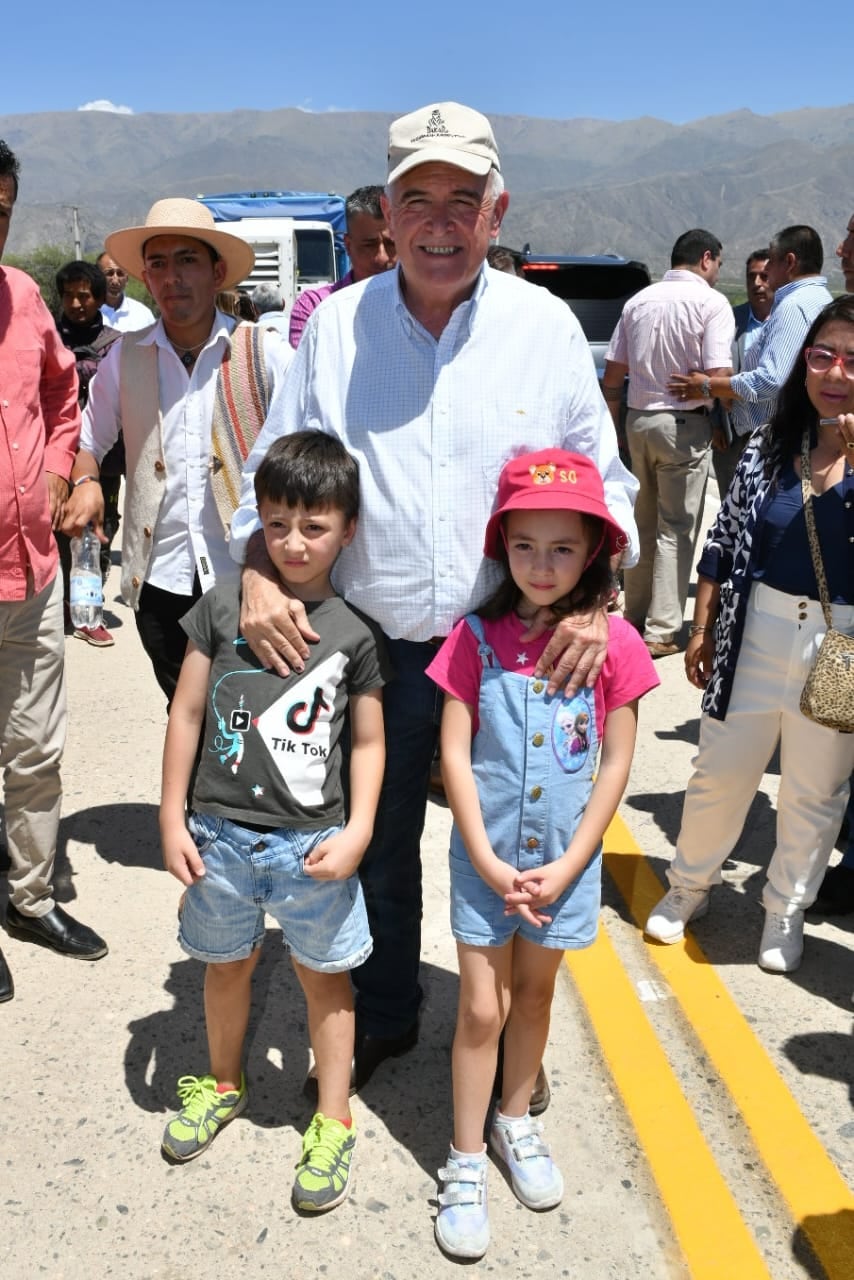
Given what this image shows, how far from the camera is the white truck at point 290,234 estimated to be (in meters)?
18.2

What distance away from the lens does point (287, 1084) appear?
2.68 meters

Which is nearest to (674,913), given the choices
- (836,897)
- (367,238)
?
(836,897)

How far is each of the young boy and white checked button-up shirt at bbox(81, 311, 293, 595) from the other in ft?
3.13

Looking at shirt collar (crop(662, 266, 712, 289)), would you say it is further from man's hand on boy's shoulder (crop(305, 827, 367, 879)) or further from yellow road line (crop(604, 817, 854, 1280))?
man's hand on boy's shoulder (crop(305, 827, 367, 879))

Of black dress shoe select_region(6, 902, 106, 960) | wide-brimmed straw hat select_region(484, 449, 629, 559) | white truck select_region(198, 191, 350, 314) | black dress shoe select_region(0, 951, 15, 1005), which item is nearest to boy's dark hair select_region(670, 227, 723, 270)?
wide-brimmed straw hat select_region(484, 449, 629, 559)

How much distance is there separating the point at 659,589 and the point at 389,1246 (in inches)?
179

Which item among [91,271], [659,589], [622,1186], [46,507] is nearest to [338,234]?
[91,271]

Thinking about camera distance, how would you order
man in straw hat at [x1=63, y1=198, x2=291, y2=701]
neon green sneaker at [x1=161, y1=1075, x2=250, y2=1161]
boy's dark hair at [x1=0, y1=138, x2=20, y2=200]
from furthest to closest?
man in straw hat at [x1=63, y1=198, x2=291, y2=701] → boy's dark hair at [x1=0, y1=138, x2=20, y2=200] → neon green sneaker at [x1=161, y1=1075, x2=250, y2=1161]

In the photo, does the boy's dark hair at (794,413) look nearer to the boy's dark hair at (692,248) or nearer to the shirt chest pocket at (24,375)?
the shirt chest pocket at (24,375)

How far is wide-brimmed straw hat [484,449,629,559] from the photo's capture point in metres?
2.04

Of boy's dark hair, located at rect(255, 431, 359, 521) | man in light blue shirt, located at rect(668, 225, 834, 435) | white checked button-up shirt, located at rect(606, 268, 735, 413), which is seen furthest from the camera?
white checked button-up shirt, located at rect(606, 268, 735, 413)

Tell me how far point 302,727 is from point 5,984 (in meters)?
1.42

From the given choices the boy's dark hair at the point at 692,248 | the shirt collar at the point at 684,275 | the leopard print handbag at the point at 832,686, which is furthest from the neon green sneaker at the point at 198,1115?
the boy's dark hair at the point at 692,248

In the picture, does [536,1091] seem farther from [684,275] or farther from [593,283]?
[593,283]
